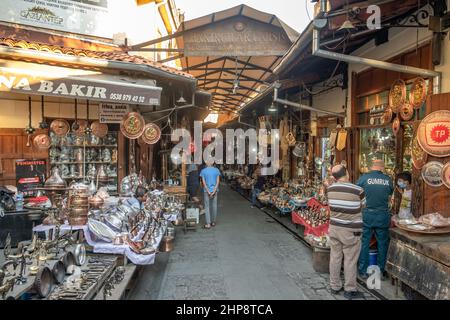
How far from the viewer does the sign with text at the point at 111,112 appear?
24.8ft

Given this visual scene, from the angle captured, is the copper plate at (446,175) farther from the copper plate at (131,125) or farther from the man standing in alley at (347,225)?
the copper plate at (131,125)

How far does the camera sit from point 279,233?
28.4 ft

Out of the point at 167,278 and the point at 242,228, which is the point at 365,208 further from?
the point at 242,228

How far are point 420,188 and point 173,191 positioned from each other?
23.4 feet

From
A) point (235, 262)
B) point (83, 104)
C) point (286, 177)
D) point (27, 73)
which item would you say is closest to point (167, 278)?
point (235, 262)

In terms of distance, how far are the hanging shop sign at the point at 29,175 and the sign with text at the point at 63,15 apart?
310 cm

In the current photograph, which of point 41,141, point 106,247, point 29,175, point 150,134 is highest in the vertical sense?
point 150,134

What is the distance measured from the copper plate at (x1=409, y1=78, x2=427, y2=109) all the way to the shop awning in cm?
427

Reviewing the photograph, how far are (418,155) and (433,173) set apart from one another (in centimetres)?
43

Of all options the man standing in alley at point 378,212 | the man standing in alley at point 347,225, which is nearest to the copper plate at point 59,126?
the man standing in alley at point 347,225

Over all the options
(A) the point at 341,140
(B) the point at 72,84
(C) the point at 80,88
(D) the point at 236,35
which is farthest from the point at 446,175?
(D) the point at 236,35

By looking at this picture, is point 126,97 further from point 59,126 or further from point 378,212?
point 378,212

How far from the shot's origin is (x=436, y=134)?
15.2 feet

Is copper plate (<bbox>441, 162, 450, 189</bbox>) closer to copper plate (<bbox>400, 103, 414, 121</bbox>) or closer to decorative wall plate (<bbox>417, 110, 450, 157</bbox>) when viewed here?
decorative wall plate (<bbox>417, 110, 450, 157</bbox>)
